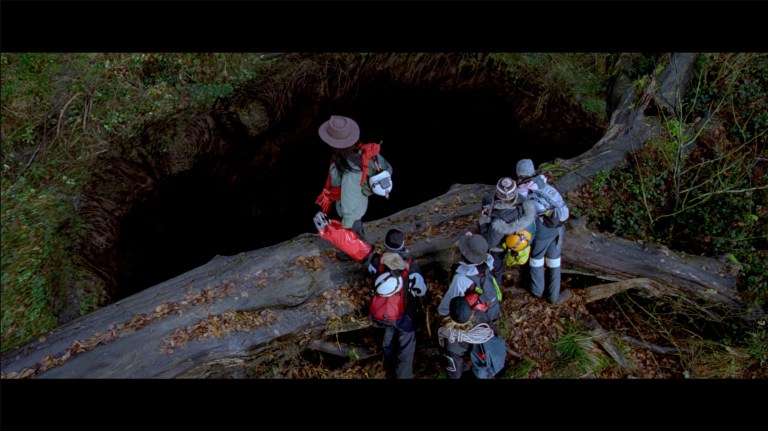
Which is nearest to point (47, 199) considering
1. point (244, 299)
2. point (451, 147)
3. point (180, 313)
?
point (180, 313)

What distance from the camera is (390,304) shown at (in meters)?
4.54

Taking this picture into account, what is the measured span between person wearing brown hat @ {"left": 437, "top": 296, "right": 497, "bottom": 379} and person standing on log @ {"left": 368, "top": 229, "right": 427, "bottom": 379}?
45 centimetres

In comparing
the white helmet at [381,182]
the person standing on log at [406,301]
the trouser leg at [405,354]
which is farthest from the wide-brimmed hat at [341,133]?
the trouser leg at [405,354]

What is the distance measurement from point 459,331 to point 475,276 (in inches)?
22.1

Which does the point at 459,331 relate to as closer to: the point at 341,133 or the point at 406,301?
the point at 406,301

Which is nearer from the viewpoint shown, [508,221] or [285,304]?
[508,221]

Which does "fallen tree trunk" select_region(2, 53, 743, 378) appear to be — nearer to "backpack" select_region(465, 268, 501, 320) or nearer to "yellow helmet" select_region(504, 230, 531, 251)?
"yellow helmet" select_region(504, 230, 531, 251)

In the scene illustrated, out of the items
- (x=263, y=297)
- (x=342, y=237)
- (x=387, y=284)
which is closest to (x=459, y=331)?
(x=387, y=284)

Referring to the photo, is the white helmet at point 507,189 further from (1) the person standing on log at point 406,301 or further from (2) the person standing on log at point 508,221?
(1) the person standing on log at point 406,301

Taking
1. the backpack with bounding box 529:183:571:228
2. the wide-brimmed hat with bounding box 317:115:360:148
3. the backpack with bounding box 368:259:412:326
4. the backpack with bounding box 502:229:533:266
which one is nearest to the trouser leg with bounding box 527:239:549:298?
the backpack with bounding box 502:229:533:266

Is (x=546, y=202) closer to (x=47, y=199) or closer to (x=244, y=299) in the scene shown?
(x=244, y=299)

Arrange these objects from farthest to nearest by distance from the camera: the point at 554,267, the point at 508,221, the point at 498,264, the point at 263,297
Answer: the point at 554,267 < the point at 498,264 < the point at 263,297 < the point at 508,221

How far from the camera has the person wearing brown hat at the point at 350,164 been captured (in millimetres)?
4645

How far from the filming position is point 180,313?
486 centimetres
